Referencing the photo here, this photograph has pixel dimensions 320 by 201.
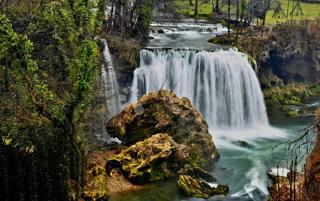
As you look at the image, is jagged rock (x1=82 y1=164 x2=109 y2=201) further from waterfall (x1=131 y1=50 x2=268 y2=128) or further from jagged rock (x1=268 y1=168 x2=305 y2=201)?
waterfall (x1=131 y1=50 x2=268 y2=128)

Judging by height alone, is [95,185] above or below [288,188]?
below

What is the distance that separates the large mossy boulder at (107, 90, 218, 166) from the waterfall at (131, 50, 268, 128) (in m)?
6.67

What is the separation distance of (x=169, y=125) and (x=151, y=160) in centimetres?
410

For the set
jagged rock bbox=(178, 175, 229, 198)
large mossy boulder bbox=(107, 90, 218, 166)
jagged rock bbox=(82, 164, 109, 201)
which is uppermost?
large mossy boulder bbox=(107, 90, 218, 166)

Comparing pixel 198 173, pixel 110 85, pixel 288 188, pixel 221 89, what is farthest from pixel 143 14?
pixel 288 188

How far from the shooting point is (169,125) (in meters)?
29.0

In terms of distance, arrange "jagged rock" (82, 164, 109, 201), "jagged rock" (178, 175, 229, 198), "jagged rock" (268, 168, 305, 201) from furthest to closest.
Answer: "jagged rock" (178, 175, 229, 198), "jagged rock" (82, 164, 109, 201), "jagged rock" (268, 168, 305, 201)

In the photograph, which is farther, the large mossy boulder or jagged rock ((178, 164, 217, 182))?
the large mossy boulder

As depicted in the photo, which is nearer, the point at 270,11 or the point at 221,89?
the point at 221,89

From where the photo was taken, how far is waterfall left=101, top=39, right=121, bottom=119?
3400cm

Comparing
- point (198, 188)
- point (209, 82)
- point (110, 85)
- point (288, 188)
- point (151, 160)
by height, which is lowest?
point (198, 188)

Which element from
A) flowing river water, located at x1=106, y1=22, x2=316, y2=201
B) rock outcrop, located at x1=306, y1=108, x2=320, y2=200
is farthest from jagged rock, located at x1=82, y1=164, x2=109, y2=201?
rock outcrop, located at x1=306, y1=108, x2=320, y2=200

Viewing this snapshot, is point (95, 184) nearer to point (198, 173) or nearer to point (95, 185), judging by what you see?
point (95, 185)

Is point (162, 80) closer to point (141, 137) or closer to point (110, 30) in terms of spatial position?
point (110, 30)
